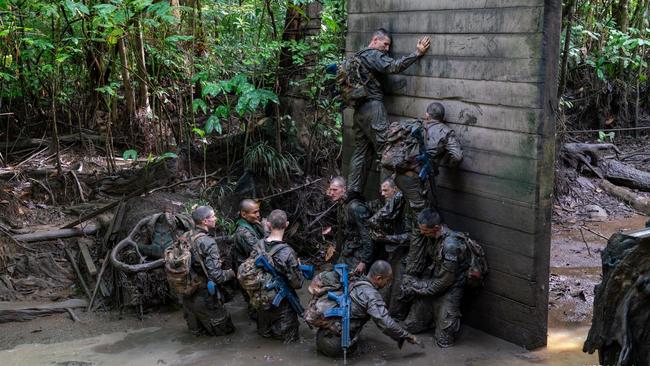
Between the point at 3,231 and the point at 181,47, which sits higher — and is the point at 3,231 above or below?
below

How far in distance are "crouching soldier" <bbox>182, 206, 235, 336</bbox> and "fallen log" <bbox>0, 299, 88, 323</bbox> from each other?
177cm

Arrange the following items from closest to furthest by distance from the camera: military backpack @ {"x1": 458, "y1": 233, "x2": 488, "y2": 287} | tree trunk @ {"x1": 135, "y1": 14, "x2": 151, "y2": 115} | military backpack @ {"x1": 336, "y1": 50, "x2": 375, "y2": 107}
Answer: military backpack @ {"x1": 458, "y1": 233, "x2": 488, "y2": 287} < military backpack @ {"x1": 336, "y1": 50, "x2": 375, "y2": 107} < tree trunk @ {"x1": 135, "y1": 14, "x2": 151, "y2": 115}

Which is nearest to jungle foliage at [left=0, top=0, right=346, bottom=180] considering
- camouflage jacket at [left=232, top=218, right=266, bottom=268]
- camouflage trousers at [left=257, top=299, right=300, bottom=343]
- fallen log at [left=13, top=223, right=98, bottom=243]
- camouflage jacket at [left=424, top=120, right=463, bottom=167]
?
fallen log at [left=13, top=223, right=98, bottom=243]

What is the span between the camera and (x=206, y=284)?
691cm

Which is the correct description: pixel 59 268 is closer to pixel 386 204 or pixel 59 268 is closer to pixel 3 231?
pixel 3 231

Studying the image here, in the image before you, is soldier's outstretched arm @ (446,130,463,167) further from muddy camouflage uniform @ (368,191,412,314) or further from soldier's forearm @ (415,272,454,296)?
soldier's forearm @ (415,272,454,296)

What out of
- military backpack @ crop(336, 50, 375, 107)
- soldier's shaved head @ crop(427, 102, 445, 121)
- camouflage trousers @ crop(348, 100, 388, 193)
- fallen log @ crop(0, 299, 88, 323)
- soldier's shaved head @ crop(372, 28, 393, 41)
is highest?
soldier's shaved head @ crop(372, 28, 393, 41)

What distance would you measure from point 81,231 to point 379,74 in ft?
14.8

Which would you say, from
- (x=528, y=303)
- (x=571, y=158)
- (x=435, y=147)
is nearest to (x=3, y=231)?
(x=435, y=147)

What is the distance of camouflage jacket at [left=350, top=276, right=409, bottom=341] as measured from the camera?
6051mm

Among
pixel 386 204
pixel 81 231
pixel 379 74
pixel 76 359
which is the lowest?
pixel 76 359

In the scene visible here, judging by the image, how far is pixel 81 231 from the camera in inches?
364

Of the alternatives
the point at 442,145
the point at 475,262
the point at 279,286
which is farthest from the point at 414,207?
the point at 279,286

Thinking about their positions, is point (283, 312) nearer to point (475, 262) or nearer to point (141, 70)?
point (475, 262)
